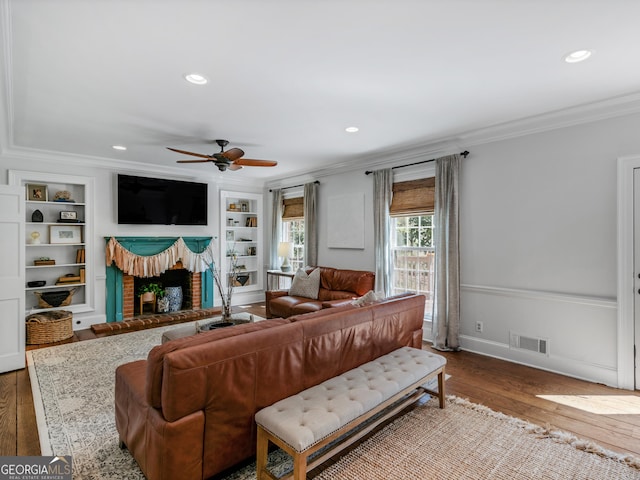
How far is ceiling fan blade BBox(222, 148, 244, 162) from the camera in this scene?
3851mm

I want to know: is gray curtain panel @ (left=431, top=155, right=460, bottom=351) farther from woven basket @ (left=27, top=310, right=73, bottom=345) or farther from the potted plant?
woven basket @ (left=27, top=310, right=73, bottom=345)

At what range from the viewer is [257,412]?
75.8 inches

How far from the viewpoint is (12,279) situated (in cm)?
353

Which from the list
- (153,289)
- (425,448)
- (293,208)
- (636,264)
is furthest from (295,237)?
(636,264)

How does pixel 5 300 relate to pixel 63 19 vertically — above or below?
below

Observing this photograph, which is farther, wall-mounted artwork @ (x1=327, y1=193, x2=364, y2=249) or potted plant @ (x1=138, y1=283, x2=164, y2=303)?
potted plant @ (x1=138, y1=283, x2=164, y2=303)

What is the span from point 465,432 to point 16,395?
152 inches

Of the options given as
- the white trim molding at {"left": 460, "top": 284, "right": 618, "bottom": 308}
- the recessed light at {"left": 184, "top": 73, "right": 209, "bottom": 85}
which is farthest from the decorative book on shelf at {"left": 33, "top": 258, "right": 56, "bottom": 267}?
the white trim molding at {"left": 460, "top": 284, "right": 618, "bottom": 308}

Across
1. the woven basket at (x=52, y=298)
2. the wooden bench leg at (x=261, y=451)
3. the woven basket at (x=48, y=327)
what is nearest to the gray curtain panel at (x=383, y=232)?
the wooden bench leg at (x=261, y=451)

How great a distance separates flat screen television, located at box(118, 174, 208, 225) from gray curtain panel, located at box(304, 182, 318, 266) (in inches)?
78.7

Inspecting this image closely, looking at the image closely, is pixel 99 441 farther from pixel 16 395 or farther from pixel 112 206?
pixel 112 206

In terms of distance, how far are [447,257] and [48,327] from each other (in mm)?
5390

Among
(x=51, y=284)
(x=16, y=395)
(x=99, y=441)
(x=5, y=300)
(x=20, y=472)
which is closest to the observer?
(x=20, y=472)

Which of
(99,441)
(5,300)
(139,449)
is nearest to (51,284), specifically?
(5,300)
